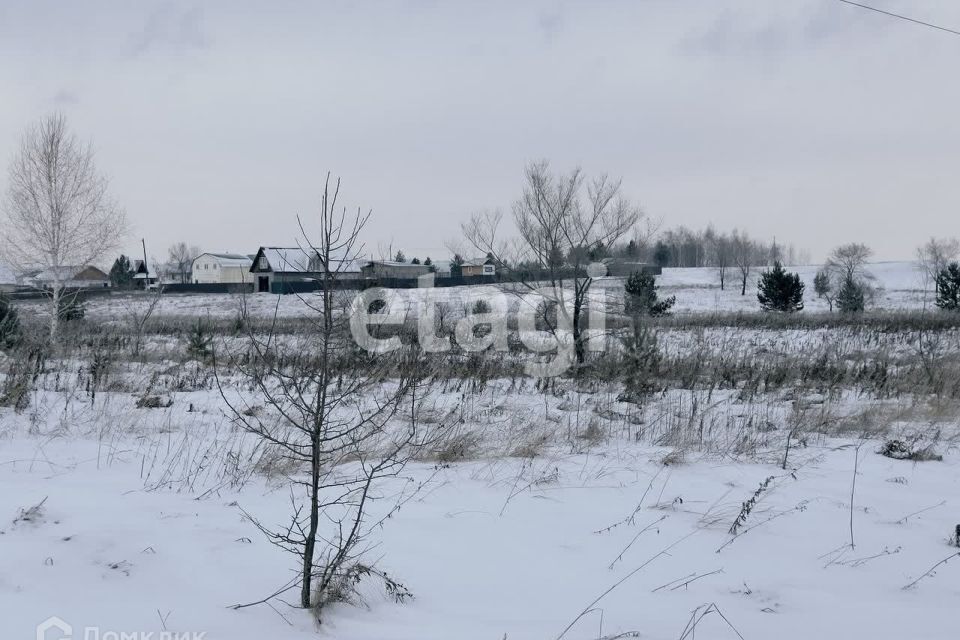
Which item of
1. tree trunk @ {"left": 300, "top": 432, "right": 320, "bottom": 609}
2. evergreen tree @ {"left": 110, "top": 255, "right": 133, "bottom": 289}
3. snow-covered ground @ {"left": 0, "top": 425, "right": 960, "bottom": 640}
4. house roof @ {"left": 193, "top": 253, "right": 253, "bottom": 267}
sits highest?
house roof @ {"left": 193, "top": 253, "right": 253, "bottom": 267}

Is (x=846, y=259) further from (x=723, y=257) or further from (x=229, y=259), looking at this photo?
(x=229, y=259)

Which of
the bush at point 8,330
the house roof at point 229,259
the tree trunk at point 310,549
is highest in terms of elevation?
the house roof at point 229,259

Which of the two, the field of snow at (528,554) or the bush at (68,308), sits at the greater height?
the bush at (68,308)

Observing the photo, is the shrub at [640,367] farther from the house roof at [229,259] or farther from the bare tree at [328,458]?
the house roof at [229,259]

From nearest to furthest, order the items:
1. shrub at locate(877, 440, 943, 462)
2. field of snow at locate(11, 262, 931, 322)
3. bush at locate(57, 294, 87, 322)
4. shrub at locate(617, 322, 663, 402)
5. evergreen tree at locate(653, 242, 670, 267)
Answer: shrub at locate(877, 440, 943, 462)
shrub at locate(617, 322, 663, 402)
bush at locate(57, 294, 87, 322)
field of snow at locate(11, 262, 931, 322)
evergreen tree at locate(653, 242, 670, 267)

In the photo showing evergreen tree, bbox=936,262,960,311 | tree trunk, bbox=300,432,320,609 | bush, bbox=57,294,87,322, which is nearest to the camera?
tree trunk, bbox=300,432,320,609

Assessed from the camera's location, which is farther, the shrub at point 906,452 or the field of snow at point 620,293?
the field of snow at point 620,293

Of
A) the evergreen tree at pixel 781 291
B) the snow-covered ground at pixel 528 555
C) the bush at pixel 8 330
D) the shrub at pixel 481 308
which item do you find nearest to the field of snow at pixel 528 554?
the snow-covered ground at pixel 528 555

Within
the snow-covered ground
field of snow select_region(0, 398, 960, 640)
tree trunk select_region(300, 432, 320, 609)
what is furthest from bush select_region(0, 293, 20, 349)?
tree trunk select_region(300, 432, 320, 609)

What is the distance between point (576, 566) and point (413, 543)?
34.1 inches

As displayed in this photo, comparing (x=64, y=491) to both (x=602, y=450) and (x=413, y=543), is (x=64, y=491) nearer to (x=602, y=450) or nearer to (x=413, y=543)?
(x=413, y=543)

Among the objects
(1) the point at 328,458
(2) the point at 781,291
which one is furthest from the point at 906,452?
(2) the point at 781,291

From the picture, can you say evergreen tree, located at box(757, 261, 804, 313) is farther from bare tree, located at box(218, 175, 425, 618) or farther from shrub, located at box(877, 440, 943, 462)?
bare tree, located at box(218, 175, 425, 618)

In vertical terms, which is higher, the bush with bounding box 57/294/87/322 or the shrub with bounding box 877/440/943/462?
the bush with bounding box 57/294/87/322
